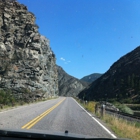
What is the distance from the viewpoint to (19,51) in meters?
58.2

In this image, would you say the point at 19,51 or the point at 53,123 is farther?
the point at 19,51

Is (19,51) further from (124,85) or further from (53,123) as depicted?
(124,85)

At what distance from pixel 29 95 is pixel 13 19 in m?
22.3

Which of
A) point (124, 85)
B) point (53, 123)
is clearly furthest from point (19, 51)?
point (124, 85)

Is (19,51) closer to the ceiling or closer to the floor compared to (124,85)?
closer to the ceiling

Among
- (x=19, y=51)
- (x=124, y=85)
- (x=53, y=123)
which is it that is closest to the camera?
(x=53, y=123)

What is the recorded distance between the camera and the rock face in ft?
169

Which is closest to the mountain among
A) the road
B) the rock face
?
the rock face

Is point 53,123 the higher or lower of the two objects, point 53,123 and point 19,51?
the lower

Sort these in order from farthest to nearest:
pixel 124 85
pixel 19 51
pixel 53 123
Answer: pixel 124 85 < pixel 19 51 < pixel 53 123

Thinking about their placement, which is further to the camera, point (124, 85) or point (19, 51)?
point (124, 85)

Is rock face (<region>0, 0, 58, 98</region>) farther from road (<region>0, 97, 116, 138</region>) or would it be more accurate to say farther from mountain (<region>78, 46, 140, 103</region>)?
mountain (<region>78, 46, 140, 103</region>)

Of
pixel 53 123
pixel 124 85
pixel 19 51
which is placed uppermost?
pixel 19 51

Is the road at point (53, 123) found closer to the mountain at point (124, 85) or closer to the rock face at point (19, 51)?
the rock face at point (19, 51)
